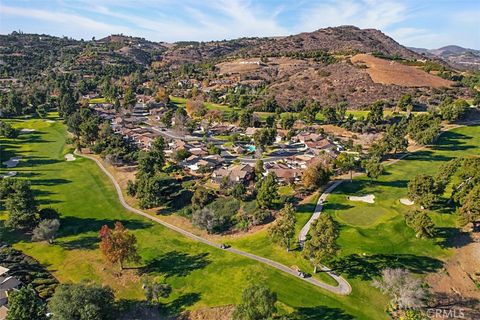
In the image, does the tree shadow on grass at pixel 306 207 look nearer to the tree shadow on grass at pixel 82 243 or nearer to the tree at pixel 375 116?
the tree shadow on grass at pixel 82 243

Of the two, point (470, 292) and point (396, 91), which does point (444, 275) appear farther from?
point (396, 91)

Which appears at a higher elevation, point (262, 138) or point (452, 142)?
point (262, 138)

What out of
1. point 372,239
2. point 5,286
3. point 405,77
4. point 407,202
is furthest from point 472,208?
point 405,77

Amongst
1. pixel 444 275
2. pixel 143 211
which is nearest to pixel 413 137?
pixel 444 275

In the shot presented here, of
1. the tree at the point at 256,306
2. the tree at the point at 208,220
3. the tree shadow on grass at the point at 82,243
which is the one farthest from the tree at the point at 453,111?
the tree shadow on grass at the point at 82,243

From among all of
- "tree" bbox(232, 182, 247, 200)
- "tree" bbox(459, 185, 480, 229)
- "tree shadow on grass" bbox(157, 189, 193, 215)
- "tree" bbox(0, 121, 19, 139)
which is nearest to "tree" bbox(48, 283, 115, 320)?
"tree shadow on grass" bbox(157, 189, 193, 215)

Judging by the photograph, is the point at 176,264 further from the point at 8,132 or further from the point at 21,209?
the point at 8,132
